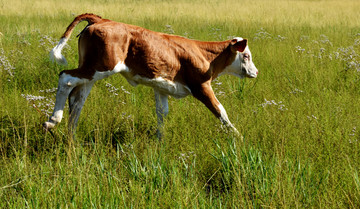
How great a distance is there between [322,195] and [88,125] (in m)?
2.56

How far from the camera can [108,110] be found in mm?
5062

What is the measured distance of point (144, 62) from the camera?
4578 millimetres

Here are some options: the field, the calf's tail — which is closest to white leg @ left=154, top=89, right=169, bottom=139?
the field

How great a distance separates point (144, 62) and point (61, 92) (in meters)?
0.85

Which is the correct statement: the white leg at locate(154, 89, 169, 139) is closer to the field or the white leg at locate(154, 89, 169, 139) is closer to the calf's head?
the field

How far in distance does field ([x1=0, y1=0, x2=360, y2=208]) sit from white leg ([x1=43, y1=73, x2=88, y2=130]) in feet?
0.45

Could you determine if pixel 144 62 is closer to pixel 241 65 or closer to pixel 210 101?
pixel 210 101

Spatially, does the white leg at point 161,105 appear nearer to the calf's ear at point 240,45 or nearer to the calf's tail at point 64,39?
the calf's ear at point 240,45

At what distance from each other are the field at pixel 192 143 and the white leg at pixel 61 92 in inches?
5.4

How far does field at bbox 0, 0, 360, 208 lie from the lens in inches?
127

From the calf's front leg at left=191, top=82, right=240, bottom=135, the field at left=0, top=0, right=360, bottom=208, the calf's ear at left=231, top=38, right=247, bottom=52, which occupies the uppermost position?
the calf's ear at left=231, top=38, right=247, bottom=52

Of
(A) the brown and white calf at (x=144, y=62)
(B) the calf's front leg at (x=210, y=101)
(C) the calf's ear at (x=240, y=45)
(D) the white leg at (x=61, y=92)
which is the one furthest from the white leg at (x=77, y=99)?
(C) the calf's ear at (x=240, y=45)

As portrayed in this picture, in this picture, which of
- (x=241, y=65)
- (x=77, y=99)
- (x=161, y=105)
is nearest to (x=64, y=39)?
(x=77, y=99)

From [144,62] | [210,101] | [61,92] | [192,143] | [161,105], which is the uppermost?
[144,62]
